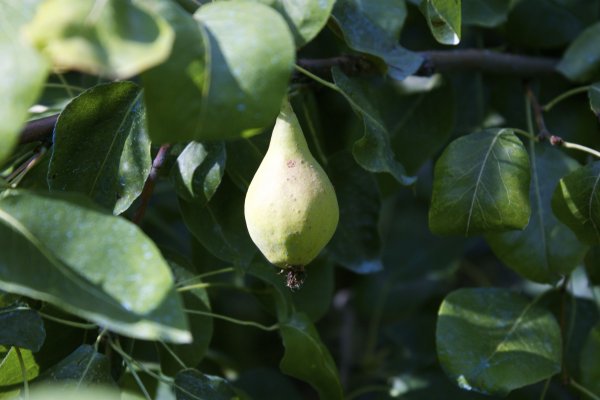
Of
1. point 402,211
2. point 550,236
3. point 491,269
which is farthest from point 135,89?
point 491,269

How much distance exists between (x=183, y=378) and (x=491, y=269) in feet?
4.11

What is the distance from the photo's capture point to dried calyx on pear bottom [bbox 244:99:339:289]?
0.65 meters

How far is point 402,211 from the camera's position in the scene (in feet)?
6.01

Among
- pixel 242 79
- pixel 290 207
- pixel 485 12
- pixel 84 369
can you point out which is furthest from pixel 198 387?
pixel 485 12

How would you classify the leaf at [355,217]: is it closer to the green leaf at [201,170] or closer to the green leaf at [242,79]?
the green leaf at [201,170]

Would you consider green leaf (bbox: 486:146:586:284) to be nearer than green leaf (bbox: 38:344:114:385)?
No

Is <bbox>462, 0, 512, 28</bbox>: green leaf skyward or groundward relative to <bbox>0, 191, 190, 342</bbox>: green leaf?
groundward

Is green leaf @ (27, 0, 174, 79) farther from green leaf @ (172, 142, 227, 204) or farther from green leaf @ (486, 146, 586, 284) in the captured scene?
green leaf @ (486, 146, 586, 284)

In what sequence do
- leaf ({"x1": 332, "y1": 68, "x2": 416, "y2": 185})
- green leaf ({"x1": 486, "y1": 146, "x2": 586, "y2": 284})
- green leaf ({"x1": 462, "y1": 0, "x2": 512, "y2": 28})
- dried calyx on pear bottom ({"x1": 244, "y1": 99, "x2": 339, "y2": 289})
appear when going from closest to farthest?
dried calyx on pear bottom ({"x1": 244, "y1": 99, "x2": 339, "y2": 289}) < leaf ({"x1": 332, "y1": 68, "x2": 416, "y2": 185}) < green leaf ({"x1": 486, "y1": 146, "x2": 586, "y2": 284}) < green leaf ({"x1": 462, "y1": 0, "x2": 512, "y2": 28})

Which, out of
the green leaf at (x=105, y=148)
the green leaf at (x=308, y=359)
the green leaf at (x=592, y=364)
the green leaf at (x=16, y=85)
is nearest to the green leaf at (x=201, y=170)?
the green leaf at (x=105, y=148)

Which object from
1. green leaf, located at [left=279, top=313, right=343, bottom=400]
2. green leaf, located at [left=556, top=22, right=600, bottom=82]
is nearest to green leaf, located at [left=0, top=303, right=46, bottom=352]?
green leaf, located at [left=279, top=313, right=343, bottom=400]

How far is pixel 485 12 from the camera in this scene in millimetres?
1005

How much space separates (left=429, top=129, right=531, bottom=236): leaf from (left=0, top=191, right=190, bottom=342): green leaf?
325 mm

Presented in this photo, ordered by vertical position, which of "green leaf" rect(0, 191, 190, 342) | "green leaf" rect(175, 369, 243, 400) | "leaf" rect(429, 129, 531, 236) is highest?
"green leaf" rect(0, 191, 190, 342)
